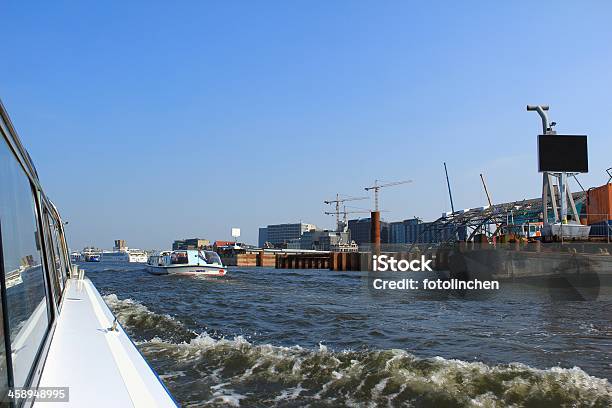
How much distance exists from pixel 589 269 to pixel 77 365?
2311 centimetres

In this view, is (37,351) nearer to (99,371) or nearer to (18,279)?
(99,371)

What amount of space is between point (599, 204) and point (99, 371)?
1338 inches

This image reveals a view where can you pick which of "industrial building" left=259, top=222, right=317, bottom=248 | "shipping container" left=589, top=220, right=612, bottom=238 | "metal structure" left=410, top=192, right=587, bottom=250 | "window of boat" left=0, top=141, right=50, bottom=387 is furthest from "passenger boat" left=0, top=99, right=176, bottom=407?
"industrial building" left=259, top=222, right=317, bottom=248

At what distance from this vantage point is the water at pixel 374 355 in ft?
16.5

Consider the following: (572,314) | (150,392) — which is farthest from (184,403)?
(572,314)

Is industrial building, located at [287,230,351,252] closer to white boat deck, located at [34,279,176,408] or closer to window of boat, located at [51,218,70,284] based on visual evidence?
window of boat, located at [51,218,70,284]

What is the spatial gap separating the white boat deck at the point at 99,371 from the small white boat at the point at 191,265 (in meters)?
26.6

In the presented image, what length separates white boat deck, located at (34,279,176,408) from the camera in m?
1.78

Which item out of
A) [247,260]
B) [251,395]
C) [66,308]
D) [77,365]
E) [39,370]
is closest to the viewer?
[39,370]

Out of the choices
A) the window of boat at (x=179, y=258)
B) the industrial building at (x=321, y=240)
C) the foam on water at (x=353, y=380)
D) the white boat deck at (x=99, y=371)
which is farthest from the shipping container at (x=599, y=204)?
the industrial building at (x=321, y=240)

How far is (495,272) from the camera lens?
23.3 m

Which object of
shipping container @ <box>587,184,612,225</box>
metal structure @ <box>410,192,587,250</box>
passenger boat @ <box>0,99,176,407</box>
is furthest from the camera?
metal structure @ <box>410,192,587,250</box>

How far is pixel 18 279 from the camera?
1.93 m

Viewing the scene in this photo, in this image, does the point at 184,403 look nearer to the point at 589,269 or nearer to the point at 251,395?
the point at 251,395
